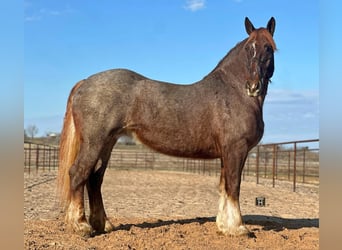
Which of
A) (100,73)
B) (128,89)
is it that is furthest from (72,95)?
(128,89)

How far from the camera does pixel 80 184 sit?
15.6ft

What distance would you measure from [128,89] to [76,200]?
63.6 inches

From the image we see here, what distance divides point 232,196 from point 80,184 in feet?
6.64

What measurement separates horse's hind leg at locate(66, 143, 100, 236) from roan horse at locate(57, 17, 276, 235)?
0.01m

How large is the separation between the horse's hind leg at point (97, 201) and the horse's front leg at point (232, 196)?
159cm

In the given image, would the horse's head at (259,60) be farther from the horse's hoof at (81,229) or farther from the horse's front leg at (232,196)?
the horse's hoof at (81,229)

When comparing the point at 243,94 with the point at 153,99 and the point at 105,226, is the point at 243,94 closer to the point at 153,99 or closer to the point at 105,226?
the point at 153,99

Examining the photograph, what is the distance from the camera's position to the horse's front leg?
4.84 metres

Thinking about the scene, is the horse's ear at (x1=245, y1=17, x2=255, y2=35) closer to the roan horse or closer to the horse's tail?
the roan horse

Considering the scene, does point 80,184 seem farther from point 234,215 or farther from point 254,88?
point 254,88

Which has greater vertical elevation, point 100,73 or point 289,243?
point 100,73
